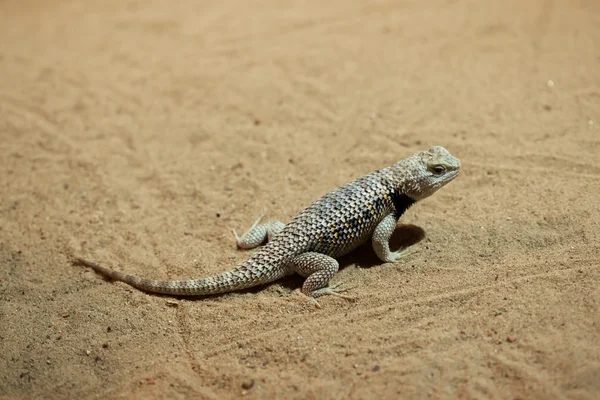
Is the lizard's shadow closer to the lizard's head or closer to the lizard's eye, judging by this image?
the lizard's head

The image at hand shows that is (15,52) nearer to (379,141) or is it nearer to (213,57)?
(213,57)

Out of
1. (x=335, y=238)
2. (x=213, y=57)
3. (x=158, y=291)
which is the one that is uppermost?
(x=213, y=57)

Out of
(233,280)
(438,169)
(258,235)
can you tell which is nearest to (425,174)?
(438,169)

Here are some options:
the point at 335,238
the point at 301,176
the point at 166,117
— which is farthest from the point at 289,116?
the point at 335,238

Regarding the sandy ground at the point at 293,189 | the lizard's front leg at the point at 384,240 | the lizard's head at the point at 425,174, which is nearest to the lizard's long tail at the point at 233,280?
the sandy ground at the point at 293,189

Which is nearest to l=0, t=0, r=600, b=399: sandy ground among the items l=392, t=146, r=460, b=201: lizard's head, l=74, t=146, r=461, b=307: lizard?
l=74, t=146, r=461, b=307: lizard

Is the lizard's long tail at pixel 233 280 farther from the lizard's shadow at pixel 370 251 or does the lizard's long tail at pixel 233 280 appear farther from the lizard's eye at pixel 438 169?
the lizard's eye at pixel 438 169
